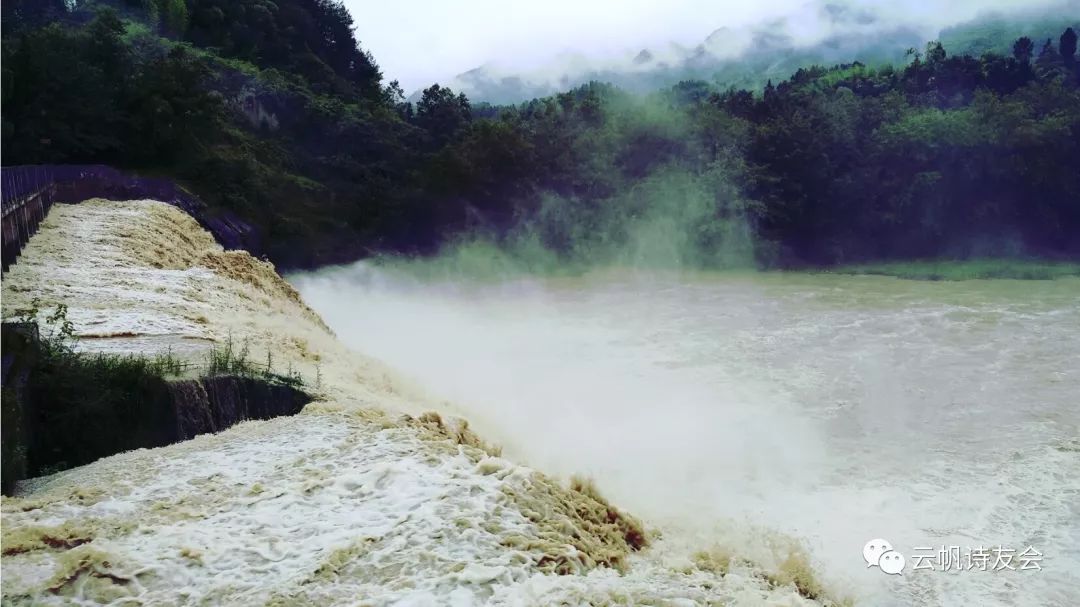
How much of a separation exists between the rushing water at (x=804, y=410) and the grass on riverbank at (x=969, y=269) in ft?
Answer: 17.0

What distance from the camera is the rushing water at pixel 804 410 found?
6.51m

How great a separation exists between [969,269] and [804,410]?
18326 millimetres

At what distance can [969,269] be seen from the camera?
2508cm

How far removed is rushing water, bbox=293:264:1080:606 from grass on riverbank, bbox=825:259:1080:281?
519 cm

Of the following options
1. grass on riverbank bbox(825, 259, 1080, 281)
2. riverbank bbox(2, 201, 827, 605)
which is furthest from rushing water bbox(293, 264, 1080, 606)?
grass on riverbank bbox(825, 259, 1080, 281)

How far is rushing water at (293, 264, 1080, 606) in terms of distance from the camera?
651cm

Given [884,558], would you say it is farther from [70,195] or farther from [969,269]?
[969,269]

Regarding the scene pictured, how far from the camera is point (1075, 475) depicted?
7.70 metres

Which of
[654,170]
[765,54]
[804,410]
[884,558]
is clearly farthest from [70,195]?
[765,54]

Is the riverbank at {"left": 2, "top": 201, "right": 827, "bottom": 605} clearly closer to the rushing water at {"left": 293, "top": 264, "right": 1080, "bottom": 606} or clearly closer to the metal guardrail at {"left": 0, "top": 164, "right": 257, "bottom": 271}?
the rushing water at {"left": 293, "top": 264, "right": 1080, "bottom": 606}

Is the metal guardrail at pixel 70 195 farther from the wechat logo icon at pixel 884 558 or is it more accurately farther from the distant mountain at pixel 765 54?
the distant mountain at pixel 765 54

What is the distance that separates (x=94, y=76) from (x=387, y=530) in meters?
19.1

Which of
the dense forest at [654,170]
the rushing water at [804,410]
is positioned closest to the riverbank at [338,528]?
the rushing water at [804,410]

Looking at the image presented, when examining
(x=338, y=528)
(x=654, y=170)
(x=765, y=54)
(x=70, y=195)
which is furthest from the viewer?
(x=765, y=54)
